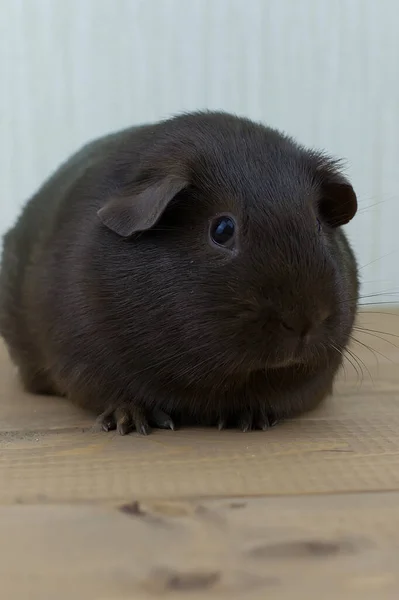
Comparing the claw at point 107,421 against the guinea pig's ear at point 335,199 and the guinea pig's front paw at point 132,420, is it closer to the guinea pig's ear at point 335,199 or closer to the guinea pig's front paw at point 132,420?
the guinea pig's front paw at point 132,420

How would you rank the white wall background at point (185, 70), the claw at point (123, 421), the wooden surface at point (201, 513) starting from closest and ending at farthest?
1. the wooden surface at point (201, 513)
2. the claw at point (123, 421)
3. the white wall background at point (185, 70)

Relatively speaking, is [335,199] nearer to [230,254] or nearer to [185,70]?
[230,254]

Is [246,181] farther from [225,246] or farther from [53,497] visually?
[53,497]

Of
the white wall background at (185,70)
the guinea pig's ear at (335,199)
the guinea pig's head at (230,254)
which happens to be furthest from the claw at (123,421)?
the white wall background at (185,70)

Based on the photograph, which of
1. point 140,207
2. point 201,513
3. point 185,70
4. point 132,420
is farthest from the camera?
point 185,70

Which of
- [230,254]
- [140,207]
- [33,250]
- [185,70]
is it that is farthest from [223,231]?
[185,70]

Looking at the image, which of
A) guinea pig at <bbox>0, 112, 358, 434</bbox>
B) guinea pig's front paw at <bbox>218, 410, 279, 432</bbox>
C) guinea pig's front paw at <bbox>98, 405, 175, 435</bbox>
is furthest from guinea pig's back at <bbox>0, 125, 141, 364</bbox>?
guinea pig's front paw at <bbox>218, 410, 279, 432</bbox>

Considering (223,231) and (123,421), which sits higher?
(223,231)
